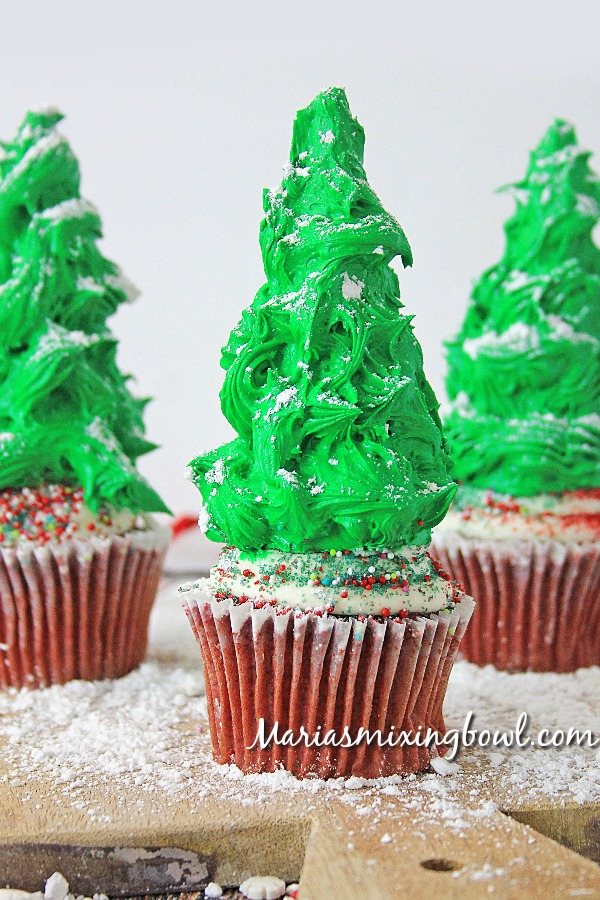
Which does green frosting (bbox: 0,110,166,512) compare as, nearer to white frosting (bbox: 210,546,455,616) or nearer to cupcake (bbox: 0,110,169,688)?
cupcake (bbox: 0,110,169,688)

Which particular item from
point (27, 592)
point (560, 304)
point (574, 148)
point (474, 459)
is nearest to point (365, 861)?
point (27, 592)

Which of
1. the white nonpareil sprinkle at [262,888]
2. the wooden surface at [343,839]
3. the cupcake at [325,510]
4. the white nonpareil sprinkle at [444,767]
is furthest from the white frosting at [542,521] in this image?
the white nonpareil sprinkle at [262,888]

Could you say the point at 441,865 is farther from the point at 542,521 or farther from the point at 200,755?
the point at 542,521

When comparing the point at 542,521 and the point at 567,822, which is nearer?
the point at 567,822

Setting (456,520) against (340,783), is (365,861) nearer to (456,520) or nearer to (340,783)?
(340,783)

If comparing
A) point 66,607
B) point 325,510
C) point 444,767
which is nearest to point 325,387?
point 325,510

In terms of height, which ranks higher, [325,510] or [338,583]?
[325,510]
